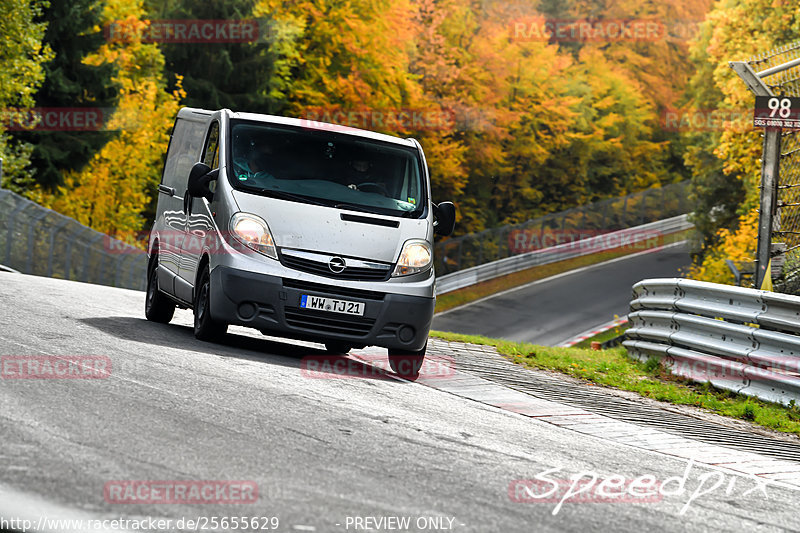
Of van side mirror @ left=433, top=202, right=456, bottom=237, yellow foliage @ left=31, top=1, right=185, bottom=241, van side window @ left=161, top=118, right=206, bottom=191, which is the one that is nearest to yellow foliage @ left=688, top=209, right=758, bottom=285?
yellow foliage @ left=31, top=1, right=185, bottom=241

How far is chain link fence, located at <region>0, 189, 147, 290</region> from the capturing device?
24359 millimetres

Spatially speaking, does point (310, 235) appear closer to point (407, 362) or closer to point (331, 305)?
point (331, 305)

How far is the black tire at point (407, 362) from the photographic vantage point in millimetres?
10748

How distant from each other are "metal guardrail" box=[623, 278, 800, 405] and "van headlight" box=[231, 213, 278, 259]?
15.6 ft

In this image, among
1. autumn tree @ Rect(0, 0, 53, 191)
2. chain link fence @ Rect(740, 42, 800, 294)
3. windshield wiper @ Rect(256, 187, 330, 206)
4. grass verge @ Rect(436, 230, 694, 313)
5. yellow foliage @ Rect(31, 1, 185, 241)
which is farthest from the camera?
grass verge @ Rect(436, 230, 694, 313)

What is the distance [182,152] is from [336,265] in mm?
3522

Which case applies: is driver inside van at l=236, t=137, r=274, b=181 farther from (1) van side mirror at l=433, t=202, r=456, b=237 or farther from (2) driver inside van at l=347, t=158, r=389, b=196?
(1) van side mirror at l=433, t=202, r=456, b=237

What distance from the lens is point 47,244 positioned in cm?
2541

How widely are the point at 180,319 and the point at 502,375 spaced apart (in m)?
4.75

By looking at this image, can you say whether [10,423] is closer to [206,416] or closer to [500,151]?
[206,416]

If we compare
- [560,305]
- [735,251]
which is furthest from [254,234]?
[560,305]

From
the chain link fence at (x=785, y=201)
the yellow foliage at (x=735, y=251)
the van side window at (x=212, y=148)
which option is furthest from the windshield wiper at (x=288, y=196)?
the yellow foliage at (x=735, y=251)

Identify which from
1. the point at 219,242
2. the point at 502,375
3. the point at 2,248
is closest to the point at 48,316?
Result: the point at 219,242

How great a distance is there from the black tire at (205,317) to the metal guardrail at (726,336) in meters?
5.06
